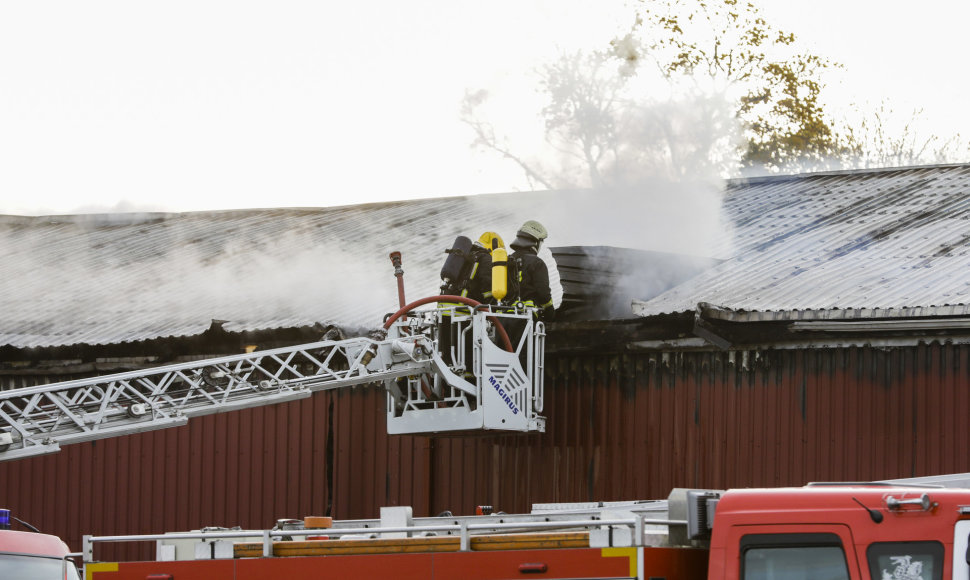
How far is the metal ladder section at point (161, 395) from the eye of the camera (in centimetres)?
1377

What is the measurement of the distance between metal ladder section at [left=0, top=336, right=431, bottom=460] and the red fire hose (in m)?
0.30

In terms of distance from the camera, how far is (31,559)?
39.2 feet

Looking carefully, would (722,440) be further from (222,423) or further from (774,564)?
(774,564)

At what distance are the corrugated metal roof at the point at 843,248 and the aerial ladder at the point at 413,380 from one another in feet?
7.87

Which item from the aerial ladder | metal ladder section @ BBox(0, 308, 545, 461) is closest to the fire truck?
metal ladder section @ BBox(0, 308, 545, 461)

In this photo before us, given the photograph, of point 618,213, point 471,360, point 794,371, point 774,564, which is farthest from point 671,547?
point 618,213

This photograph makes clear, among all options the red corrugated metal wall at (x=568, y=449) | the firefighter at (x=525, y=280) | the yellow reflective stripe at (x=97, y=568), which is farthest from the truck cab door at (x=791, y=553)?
the red corrugated metal wall at (x=568, y=449)

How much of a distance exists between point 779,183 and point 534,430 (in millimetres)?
10363

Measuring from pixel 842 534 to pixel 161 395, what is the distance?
28.7 feet

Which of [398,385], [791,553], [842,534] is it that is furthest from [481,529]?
[398,385]

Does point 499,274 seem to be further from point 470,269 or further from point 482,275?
point 470,269

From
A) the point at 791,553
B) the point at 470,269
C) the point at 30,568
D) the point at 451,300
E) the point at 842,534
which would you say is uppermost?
the point at 470,269

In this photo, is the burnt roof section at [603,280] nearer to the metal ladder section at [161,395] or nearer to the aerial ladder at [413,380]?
the aerial ladder at [413,380]

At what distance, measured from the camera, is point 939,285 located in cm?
1648
